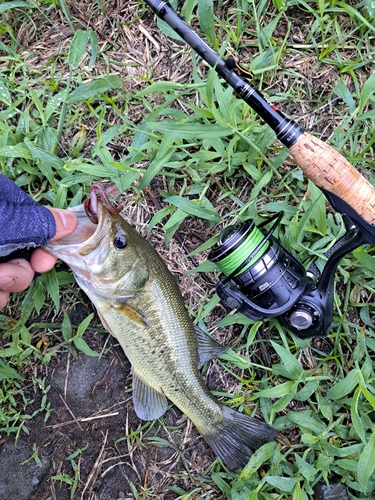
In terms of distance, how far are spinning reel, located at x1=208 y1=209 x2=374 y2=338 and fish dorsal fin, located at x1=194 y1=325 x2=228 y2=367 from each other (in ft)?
1.07

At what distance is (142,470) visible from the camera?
2.97 meters

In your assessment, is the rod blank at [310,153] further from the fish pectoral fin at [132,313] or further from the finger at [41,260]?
the finger at [41,260]

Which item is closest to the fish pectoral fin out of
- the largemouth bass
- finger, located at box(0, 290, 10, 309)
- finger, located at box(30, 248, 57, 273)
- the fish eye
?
the largemouth bass

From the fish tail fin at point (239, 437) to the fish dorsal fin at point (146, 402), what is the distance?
392 mm

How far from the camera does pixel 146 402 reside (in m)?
2.90

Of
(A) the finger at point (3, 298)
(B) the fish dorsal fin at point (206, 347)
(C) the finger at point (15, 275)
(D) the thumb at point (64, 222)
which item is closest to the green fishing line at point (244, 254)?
(B) the fish dorsal fin at point (206, 347)

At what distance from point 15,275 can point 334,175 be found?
6.39 ft

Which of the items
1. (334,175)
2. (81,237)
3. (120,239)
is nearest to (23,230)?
(81,237)

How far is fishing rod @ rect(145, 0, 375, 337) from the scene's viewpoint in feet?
7.63

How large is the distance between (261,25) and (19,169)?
79.4 inches

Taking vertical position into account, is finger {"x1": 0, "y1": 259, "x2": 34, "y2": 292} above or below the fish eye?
below

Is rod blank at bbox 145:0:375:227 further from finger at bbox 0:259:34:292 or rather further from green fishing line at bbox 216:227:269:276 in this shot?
finger at bbox 0:259:34:292

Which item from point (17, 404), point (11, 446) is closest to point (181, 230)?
point (17, 404)

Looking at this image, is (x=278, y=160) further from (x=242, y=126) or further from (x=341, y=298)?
(x=341, y=298)
